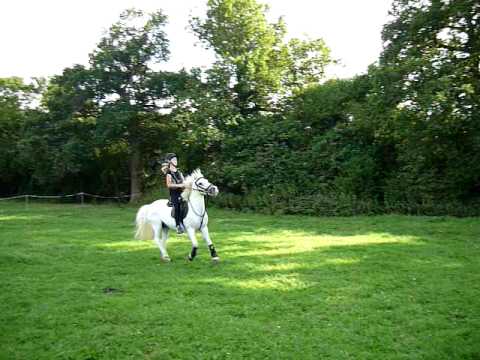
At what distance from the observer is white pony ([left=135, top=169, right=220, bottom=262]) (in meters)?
10.3

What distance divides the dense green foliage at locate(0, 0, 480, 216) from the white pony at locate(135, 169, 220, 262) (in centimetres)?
1047

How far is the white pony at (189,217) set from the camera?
10.3 metres

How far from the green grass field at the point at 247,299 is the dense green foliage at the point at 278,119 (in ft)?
20.3

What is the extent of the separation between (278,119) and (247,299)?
20.4 m

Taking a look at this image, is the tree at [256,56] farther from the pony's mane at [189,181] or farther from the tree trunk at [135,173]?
the pony's mane at [189,181]

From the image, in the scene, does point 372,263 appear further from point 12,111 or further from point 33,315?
point 12,111

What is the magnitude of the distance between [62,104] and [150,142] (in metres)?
6.46

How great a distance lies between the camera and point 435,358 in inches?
207

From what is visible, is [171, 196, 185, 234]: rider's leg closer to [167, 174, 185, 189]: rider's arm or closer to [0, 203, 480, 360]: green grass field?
[167, 174, 185, 189]: rider's arm

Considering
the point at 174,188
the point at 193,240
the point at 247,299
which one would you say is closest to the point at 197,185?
the point at 174,188

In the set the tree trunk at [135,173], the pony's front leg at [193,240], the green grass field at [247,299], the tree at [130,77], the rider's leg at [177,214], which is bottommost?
the green grass field at [247,299]

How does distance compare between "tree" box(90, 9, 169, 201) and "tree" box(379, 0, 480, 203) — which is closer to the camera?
"tree" box(379, 0, 480, 203)

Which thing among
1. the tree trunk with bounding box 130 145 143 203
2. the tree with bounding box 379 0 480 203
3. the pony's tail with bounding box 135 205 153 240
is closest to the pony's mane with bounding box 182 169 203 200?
the pony's tail with bounding box 135 205 153 240

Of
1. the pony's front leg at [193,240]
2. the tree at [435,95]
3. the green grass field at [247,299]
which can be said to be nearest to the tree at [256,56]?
the tree at [435,95]
